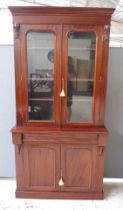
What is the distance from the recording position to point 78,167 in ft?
7.21

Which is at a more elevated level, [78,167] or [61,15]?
[61,15]

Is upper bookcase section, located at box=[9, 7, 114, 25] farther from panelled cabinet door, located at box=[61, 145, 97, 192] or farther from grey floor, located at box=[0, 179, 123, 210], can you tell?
grey floor, located at box=[0, 179, 123, 210]

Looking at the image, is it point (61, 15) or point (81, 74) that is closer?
point (61, 15)

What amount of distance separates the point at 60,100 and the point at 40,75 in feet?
1.08

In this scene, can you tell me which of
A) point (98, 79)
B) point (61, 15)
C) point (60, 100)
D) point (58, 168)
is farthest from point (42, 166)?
point (61, 15)

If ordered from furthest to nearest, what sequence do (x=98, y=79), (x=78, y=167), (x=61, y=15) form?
(x=78, y=167) < (x=98, y=79) < (x=61, y=15)

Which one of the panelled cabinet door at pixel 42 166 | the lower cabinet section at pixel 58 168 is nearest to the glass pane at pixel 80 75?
the lower cabinet section at pixel 58 168

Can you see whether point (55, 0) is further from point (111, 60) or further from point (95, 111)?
point (95, 111)

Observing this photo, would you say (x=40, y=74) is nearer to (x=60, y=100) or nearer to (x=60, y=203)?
(x=60, y=100)

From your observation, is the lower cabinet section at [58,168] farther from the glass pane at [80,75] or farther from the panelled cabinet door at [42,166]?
the glass pane at [80,75]

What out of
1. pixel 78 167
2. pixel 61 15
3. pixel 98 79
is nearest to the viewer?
pixel 61 15

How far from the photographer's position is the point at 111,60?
7.91 ft

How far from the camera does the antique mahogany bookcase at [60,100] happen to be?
6.40 ft

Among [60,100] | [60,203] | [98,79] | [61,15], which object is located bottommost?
[60,203]
